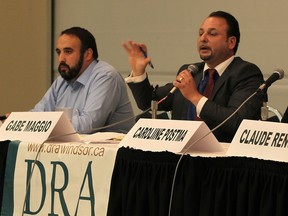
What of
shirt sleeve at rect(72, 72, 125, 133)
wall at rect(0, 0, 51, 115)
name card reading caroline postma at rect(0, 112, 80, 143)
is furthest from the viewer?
wall at rect(0, 0, 51, 115)

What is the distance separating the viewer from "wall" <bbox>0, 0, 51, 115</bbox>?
6516mm

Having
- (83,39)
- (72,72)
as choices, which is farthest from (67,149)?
(83,39)

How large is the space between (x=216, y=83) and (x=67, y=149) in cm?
133

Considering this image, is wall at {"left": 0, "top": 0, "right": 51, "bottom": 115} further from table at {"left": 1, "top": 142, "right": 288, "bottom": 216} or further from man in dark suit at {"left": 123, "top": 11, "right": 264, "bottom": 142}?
table at {"left": 1, "top": 142, "right": 288, "bottom": 216}

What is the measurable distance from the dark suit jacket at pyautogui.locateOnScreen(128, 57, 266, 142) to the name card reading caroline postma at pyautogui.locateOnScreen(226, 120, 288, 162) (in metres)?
1.23

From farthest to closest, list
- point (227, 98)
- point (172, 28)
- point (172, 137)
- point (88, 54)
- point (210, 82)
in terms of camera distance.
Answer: point (172, 28) → point (88, 54) → point (210, 82) → point (227, 98) → point (172, 137)

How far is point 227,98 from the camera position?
3.57m

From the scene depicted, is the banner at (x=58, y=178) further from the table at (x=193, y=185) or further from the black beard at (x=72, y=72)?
the black beard at (x=72, y=72)

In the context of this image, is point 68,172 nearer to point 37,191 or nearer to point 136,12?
point 37,191

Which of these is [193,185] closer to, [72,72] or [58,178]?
[58,178]

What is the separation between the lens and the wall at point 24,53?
257 inches

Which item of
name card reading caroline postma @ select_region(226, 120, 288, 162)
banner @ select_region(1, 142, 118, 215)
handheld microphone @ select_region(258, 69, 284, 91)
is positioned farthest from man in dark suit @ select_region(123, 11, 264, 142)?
name card reading caroline postma @ select_region(226, 120, 288, 162)

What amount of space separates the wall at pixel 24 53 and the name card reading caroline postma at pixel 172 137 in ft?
14.1

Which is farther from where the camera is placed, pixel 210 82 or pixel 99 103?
pixel 99 103
